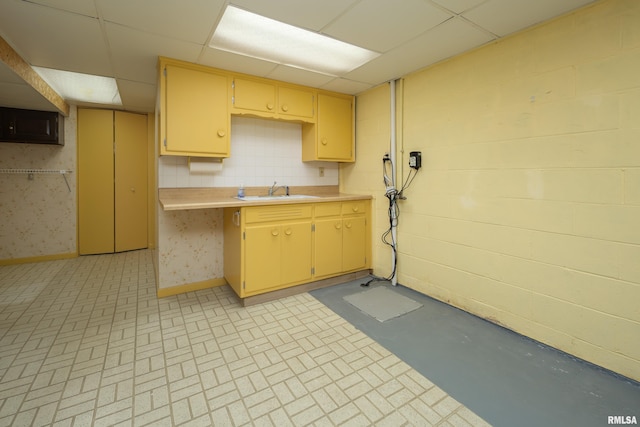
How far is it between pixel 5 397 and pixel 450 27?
11.9 feet

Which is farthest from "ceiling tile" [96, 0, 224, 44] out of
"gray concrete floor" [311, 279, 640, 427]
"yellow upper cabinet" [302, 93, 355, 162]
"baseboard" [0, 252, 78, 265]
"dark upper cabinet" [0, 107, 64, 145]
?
"baseboard" [0, 252, 78, 265]

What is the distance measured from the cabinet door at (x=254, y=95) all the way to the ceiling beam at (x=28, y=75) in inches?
70.8

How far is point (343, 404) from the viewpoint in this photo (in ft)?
5.25

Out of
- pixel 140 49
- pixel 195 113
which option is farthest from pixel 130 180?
pixel 140 49

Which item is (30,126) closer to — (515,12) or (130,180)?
(130,180)

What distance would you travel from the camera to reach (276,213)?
9.60 feet

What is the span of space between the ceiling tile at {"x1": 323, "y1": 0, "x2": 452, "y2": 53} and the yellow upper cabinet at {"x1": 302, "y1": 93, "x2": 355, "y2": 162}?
1.21 m

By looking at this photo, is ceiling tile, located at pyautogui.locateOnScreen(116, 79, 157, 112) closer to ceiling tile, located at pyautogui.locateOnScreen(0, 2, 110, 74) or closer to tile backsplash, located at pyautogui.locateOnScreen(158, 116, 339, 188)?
ceiling tile, located at pyautogui.locateOnScreen(0, 2, 110, 74)

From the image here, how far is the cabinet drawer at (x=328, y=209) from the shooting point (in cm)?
320

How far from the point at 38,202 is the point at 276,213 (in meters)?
3.88

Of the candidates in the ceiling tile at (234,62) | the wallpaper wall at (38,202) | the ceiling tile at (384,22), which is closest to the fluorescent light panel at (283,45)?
the ceiling tile at (234,62)

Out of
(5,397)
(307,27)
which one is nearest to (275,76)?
(307,27)

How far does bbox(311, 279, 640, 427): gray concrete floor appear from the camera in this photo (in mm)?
1548

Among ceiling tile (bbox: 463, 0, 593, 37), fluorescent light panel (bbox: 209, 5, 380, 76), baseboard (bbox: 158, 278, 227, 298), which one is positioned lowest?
baseboard (bbox: 158, 278, 227, 298)
